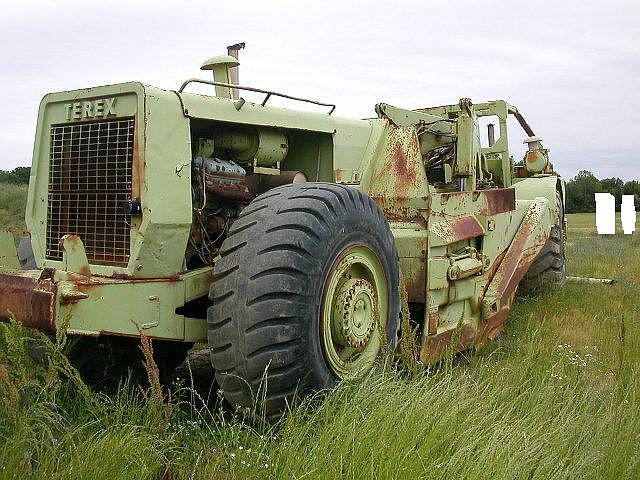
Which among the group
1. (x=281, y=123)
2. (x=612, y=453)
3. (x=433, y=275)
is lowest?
(x=612, y=453)

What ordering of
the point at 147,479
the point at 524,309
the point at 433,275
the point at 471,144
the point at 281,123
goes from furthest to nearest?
the point at 524,309, the point at 471,144, the point at 433,275, the point at 281,123, the point at 147,479

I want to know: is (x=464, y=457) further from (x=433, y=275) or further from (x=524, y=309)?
(x=524, y=309)

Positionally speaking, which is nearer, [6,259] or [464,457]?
[464,457]

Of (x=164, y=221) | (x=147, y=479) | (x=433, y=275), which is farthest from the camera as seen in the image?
(x=433, y=275)

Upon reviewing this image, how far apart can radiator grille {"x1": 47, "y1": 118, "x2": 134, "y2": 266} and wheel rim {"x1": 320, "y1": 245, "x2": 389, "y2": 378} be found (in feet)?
3.51

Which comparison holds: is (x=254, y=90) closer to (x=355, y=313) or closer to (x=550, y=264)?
(x=355, y=313)

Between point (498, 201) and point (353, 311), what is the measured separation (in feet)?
8.97

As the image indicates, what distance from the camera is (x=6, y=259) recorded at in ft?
12.1

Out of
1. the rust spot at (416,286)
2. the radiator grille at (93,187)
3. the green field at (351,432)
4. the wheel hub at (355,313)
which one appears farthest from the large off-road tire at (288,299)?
the rust spot at (416,286)

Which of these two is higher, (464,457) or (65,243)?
(65,243)

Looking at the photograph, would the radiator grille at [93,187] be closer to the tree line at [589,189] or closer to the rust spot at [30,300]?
the rust spot at [30,300]

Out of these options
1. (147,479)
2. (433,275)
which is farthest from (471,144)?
(147,479)

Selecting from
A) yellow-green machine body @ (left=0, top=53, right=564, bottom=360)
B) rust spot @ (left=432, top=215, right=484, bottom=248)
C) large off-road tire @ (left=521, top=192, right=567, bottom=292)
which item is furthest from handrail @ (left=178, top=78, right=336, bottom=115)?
large off-road tire @ (left=521, top=192, right=567, bottom=292)

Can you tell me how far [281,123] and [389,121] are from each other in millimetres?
1412
